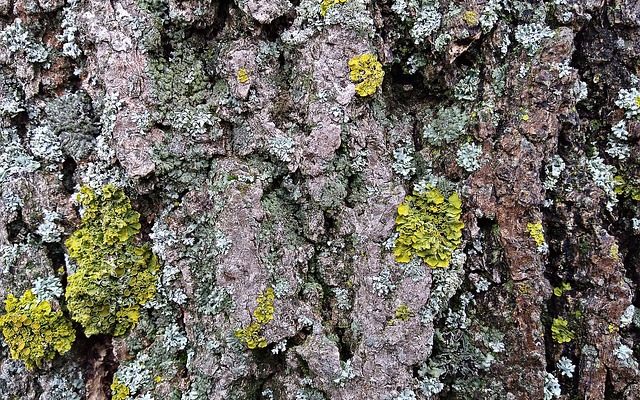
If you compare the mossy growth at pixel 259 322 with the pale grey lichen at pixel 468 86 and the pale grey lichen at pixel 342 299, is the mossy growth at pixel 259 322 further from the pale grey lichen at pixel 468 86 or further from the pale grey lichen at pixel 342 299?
the pale grey lichen at pixel 468 86

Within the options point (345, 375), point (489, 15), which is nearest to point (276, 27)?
point (489, 15)

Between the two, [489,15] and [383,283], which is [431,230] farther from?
[489,15]

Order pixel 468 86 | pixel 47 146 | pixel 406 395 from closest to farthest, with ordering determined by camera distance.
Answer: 1. pixel 406 395
2. pixel 468 86
3. pixel 47 146

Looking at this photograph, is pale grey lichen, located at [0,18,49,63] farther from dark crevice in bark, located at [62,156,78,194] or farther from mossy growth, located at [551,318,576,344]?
mossy growth, located at [551,318,576,344]

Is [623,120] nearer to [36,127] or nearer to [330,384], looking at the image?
[330,384]

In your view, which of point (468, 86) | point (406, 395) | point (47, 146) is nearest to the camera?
Answer: point (406, 395)

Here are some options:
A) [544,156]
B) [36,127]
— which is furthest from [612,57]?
[36,127]
